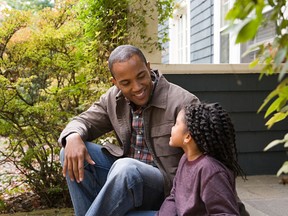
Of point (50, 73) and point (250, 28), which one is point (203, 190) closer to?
point (250, 28)

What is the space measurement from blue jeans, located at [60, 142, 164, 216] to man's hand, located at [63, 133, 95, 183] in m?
0.05

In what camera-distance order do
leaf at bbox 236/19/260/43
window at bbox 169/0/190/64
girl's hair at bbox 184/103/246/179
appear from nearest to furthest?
leaf at bbox 236/19/260/43, girl's hair at bbox 184/103/246/179, window at bbox 169/0/190/64

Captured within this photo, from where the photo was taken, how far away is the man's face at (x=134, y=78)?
1.95 meters

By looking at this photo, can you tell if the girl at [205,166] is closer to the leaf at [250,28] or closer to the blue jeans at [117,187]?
the blue jeans at [117,187]

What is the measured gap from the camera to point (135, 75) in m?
1.96

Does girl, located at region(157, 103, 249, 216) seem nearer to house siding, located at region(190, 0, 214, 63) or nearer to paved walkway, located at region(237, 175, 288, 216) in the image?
paved walkway, located at region(237, 175, 288, 216)

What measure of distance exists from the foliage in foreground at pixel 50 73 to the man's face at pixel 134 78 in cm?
120

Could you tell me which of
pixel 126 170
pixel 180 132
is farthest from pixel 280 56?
pixel 126 170

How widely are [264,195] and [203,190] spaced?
1.63 m

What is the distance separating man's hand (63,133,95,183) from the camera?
1.92 m

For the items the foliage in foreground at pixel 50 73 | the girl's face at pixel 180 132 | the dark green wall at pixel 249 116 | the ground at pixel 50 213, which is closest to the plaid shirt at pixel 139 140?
the girl's face at pixel 180 132

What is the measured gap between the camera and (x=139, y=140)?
2072 mm

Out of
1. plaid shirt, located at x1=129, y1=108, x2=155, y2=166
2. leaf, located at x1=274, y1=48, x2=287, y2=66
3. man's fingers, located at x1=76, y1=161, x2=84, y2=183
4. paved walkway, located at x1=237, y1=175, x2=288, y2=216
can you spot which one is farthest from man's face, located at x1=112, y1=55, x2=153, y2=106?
leaf, located at x1=274, y1=48, x2=287, y2=66

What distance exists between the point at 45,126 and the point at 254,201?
180cm
